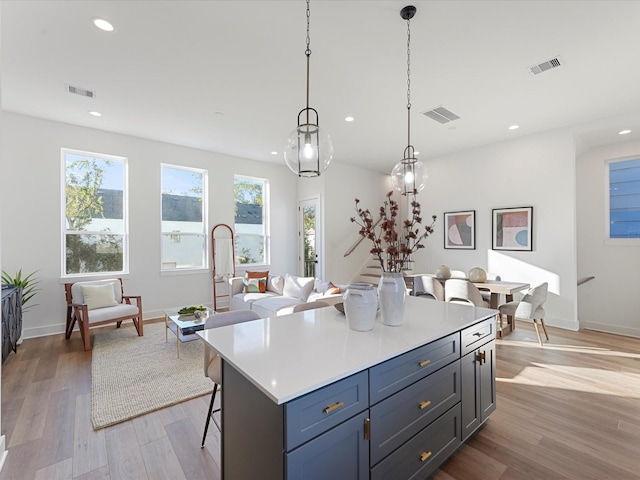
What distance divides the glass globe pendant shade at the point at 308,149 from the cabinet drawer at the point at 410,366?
1.31 metres

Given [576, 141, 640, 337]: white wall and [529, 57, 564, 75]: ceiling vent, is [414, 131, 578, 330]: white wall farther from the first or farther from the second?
[529, 57, 564, 75]: ceiling vent

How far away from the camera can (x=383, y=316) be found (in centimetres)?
182

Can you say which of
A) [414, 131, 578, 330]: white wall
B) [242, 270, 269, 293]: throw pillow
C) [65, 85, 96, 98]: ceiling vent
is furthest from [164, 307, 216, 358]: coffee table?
[414, 131, 578, 330]: white wall

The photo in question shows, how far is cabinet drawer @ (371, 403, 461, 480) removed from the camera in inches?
54.7

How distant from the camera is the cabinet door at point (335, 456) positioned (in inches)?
41.8

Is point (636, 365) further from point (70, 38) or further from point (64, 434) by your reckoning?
point (70, 38)

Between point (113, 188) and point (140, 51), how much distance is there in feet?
9.75

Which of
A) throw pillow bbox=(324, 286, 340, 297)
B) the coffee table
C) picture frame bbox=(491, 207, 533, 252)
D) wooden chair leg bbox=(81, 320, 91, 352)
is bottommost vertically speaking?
wooden chair leg bbox=(81, 320, 91, 352)

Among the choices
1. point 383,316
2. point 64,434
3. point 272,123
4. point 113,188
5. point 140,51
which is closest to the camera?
point 383,316

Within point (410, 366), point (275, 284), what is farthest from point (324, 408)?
point (275, 284)

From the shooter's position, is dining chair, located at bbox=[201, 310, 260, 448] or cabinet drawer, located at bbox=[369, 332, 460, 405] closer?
cabinet drawer, located at bbox=[369, 332, 460, 405]

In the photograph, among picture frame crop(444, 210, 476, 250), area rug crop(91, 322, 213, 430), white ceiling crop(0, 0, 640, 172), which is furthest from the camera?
picture frame crop(444, 210, 476, 250)

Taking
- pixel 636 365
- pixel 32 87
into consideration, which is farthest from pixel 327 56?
pixel 636 365

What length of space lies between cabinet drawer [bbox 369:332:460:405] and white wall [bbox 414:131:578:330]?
160 inches
